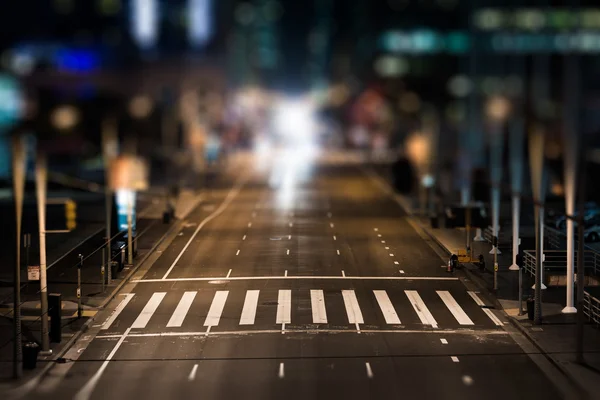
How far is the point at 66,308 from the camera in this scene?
41812 mm

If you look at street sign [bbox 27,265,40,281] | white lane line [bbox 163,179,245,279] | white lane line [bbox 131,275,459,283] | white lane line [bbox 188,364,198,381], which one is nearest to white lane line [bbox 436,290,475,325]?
white lane line [bbox 131,275,459,283]

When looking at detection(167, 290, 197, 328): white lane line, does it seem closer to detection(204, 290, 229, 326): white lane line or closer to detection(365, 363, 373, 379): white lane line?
detection(204, 290, 229, 326): white lane line

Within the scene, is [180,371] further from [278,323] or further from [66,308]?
[66,308]

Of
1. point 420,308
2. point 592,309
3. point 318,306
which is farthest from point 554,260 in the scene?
point 318,306

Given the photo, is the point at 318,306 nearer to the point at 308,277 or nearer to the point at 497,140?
the point at 308,277

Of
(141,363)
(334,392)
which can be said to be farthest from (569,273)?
(141,363)

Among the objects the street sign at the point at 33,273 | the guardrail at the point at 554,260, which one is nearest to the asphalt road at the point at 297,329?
the street sign at the point at 33,273

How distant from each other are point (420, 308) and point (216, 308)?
9.07m

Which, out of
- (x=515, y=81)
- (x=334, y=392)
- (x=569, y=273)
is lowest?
(x=334, y=392)

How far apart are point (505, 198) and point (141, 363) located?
56773mm

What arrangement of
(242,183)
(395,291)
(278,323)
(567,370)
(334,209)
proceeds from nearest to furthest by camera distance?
(567,370), (278,323), (395,291), (334,209), (242,183)

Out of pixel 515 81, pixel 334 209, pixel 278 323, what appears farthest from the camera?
pixel 515 81

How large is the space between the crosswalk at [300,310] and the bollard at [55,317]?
3.28 m

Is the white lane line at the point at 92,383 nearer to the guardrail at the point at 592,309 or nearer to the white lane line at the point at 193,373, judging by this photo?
the white lane line at the point at 193,373
